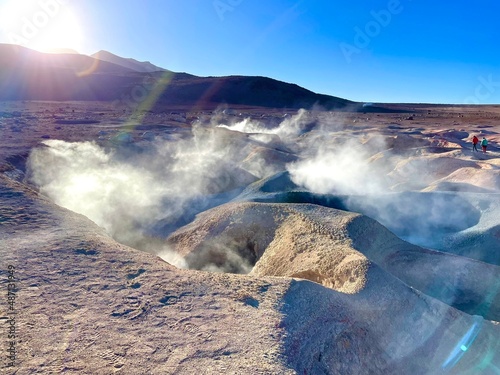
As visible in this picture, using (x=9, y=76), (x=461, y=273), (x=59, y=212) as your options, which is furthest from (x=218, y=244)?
(x=9, y=76)

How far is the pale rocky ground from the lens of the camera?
3.70 m

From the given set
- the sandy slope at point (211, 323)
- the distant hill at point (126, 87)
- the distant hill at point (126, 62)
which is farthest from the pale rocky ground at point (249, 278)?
the distant hill at point (126, 62)

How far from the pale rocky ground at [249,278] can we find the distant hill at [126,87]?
49.6m

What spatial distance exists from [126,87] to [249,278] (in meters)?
64.2

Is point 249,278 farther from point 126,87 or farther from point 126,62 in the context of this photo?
point 126,62

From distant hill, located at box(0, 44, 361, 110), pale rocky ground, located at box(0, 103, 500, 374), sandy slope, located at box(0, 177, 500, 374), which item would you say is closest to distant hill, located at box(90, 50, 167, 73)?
distant hill, located at box(0, 44, 361, 110)

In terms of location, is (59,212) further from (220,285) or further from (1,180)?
(220,285)

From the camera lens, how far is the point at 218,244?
8688 millimetres

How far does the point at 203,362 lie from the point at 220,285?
1.42 m

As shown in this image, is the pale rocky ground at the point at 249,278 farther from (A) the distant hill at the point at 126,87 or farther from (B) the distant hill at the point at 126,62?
(B) the distant hill at the point at 126,62

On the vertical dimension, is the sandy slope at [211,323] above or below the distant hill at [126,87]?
below

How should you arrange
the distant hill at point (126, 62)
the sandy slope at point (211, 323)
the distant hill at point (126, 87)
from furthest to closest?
the distant hill at point (126, 62) → the distant hill at point (126, 87) → the sandy slope at point (211, 323)

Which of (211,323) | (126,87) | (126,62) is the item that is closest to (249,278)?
(211,323)

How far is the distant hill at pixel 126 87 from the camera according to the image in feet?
195
